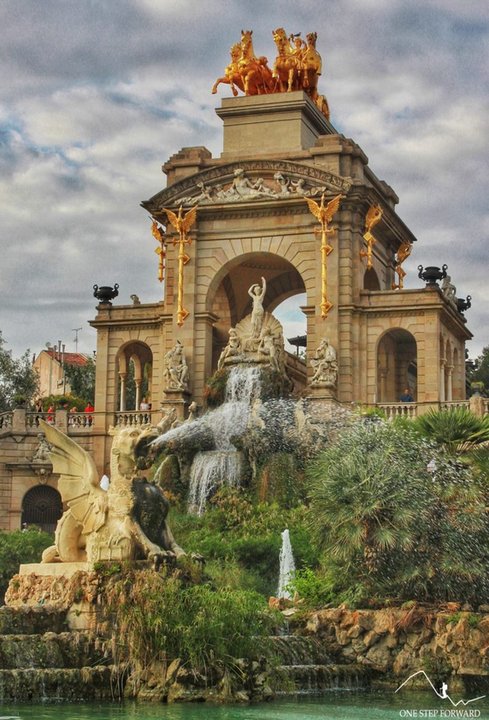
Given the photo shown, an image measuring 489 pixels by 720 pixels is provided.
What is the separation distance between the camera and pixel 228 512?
138ft

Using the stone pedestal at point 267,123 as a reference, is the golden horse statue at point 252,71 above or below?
above

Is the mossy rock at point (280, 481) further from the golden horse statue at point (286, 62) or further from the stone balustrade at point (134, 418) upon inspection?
the golden horse statue at point (286, 62)

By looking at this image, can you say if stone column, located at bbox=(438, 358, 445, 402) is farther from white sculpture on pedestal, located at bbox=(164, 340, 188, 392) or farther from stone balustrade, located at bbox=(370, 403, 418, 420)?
white sculpture on pedestal, located at bbox=(164, 340, 188, 392)

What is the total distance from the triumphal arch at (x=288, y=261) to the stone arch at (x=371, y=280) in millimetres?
50

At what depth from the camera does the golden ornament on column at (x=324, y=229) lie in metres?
48.7

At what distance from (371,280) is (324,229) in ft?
15.5

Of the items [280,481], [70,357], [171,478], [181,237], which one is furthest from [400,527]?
[70,357]

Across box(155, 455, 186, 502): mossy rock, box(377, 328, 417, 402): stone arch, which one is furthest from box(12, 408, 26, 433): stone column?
box(377, 328, 417, 402): stone arch

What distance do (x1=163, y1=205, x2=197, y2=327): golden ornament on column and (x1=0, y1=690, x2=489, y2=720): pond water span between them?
2611cm

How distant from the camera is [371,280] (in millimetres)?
53062

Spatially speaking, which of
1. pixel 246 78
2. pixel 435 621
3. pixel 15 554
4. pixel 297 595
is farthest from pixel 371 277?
pixel 435 621

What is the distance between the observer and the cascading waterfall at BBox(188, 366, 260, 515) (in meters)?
43.9

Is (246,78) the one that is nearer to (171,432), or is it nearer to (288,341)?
(171,432)

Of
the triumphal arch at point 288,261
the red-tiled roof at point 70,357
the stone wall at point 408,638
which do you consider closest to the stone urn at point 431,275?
the triumphal arch at point 288,261
